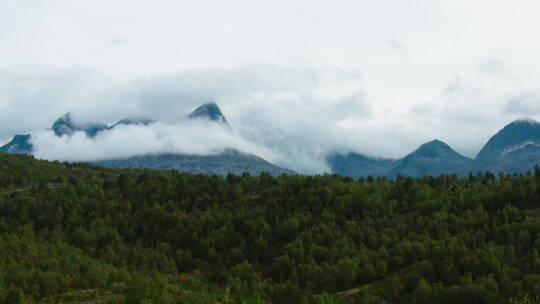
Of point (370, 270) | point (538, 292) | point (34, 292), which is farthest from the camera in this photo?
point (370, 270)

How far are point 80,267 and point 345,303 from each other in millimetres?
86213

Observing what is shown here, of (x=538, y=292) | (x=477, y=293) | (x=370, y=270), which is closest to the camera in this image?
(x=538, y=292)

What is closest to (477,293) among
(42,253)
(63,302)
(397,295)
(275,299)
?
(397,295)

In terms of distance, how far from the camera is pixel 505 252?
626 feet

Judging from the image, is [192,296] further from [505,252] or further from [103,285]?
[505,252]

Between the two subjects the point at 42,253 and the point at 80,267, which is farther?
the point at 42,253

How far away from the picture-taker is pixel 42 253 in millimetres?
192250

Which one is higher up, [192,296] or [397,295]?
[192,296]

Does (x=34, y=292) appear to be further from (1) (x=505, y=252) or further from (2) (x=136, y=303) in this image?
(1) (x=505, y=252)

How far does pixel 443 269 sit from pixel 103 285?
115 metres

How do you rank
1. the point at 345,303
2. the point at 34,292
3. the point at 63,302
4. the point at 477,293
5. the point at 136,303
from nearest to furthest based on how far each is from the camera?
the point at 136,303 < the point at 63,302 < the point at 34,292 < the point at 477,293 < the point at 345,303

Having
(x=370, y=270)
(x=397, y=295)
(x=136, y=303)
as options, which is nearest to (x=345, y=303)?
(x=397, y=295)

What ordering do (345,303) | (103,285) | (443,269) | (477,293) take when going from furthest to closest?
1. (443,269)
2. (345,303)
3. (477,293)
4. (103,285)

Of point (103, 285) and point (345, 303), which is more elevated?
A: point (103, 285)
